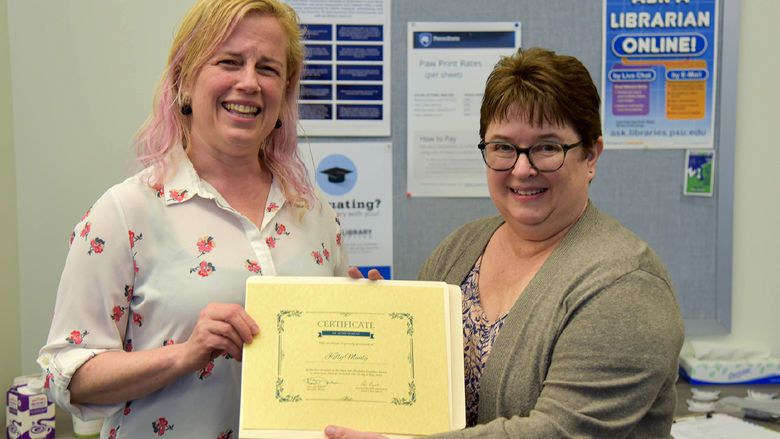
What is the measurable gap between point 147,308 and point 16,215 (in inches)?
44.5

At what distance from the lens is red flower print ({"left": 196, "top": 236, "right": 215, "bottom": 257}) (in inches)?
45.0

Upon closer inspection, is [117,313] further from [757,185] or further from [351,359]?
[757,185]

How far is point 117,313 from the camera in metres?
1.10

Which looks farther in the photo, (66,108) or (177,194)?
(66,108)

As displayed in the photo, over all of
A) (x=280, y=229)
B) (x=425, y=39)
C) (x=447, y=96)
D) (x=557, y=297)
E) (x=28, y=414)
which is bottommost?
(x=28, y=414)

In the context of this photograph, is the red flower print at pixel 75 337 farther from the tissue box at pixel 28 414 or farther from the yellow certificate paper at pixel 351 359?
the tissue box at pixel 28 414

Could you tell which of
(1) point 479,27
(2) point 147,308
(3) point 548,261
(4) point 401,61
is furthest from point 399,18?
(2) point 147,308

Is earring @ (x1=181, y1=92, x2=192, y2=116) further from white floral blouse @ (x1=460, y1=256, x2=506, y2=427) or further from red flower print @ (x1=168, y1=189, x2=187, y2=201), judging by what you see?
white floral blouse @ (x1=460, y1=256, x2=506, y2=427)

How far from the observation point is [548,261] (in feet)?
3.78

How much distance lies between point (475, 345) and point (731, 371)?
1.31m

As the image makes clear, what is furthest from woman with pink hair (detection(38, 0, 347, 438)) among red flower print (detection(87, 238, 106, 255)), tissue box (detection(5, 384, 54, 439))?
tissue box (detection(5, 384, 54, 439))

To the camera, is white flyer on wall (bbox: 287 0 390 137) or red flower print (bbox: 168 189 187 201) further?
white flyer on wall (bbox: 287 0 390 137)

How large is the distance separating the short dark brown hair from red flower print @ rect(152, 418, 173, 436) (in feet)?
2.69

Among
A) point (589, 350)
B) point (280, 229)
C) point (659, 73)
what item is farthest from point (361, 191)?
point (589, 350)
